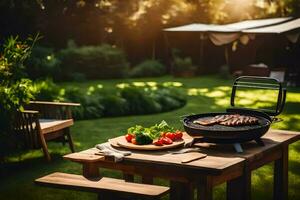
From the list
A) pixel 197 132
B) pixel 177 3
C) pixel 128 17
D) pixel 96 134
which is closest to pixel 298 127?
pixel 96 134

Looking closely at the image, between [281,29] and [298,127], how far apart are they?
35.1 ft

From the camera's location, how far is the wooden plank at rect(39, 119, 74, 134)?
8.15m

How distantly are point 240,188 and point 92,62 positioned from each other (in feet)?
64.1

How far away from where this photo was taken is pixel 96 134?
416 inches

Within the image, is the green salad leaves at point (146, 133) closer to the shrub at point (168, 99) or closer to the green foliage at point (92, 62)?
the shrub at point (168, 99)

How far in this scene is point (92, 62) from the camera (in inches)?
948

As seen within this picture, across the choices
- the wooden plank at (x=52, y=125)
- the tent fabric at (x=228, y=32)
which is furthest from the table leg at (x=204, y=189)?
the tent fabric at (x=228, y=32)

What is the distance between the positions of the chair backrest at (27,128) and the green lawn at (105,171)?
16.1 inches

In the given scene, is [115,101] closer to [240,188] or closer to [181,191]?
[181,191]

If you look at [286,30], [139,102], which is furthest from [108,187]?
[286,30]

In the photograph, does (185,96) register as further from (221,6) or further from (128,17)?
(221,6)

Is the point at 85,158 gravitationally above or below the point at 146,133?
below

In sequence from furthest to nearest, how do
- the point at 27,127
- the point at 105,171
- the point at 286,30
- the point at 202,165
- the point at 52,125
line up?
the point at 286,30 < the point at 52,125 < the point at 27,127 < the point at 105,171 < the point at 202,165

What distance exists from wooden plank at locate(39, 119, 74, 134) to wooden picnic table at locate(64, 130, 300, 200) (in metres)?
3.01
